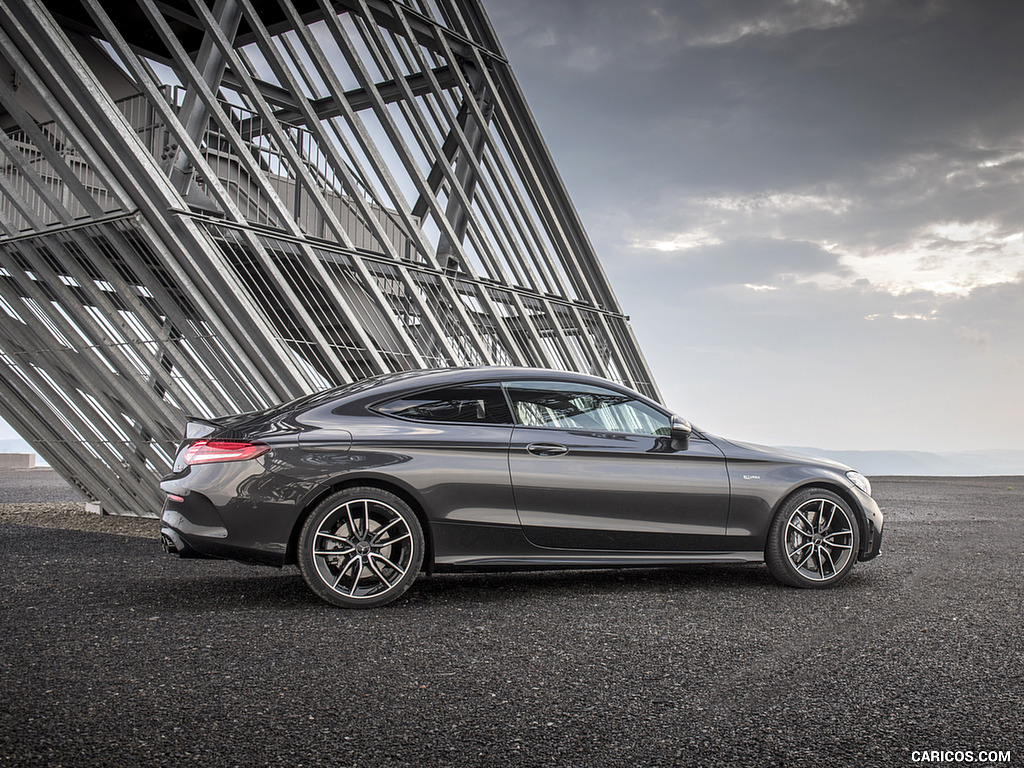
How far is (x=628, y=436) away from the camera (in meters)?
5.92

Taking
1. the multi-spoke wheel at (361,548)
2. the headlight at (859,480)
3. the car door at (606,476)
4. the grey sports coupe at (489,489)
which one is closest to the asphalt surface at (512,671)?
the multi-spoke wheel at (361,548)

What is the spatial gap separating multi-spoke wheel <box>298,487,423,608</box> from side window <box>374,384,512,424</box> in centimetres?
56

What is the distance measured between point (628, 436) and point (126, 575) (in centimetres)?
363

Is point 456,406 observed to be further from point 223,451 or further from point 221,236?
point 221,236

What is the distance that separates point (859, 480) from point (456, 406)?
2888 millimetres

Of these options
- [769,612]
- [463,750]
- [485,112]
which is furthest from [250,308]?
[485,112]

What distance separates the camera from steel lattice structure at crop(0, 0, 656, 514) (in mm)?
7992

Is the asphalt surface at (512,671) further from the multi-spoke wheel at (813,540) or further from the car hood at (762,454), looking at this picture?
the car hood at (762,454)

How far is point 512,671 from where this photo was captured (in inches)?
154

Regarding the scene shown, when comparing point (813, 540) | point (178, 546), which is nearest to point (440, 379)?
point (178, 546)

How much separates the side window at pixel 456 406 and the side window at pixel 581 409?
0.11 metres

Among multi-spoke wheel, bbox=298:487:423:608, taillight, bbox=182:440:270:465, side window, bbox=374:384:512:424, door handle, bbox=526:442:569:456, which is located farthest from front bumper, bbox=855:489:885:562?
taillight, bbox=182:440:270:465

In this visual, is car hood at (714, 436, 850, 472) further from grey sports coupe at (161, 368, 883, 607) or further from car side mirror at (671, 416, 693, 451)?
car side mirror at (671, 416, 693, 451)

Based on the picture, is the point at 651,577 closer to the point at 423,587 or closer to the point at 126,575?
the point at 423,587
